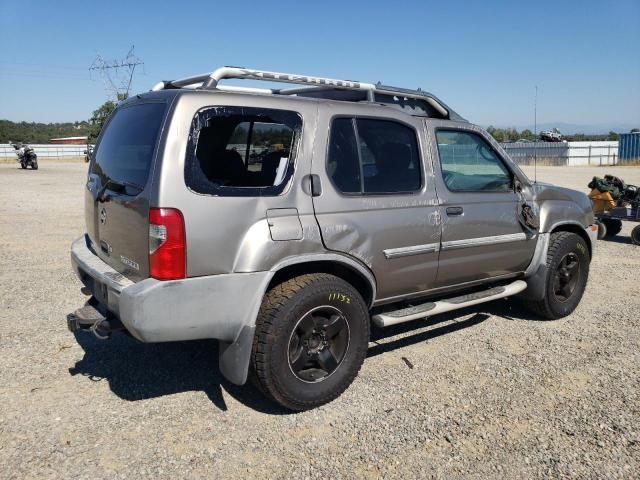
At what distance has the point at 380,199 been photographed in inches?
150

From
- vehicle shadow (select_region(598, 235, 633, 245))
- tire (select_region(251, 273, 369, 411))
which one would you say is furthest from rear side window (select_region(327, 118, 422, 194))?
vehicle shadow (select_region(598, 235, 633, 245))

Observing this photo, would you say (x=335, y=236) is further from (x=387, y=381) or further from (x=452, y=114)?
(x=452, y=114)

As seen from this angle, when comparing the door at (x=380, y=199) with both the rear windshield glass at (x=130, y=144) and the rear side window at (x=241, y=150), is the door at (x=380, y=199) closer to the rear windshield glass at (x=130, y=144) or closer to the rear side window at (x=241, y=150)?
the rear side window at (x=241, y=150)

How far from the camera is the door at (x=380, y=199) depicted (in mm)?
3582

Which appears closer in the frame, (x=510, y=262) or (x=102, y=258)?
(x=102, y=258)

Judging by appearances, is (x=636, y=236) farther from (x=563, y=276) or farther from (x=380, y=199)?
(x=380, y=199)

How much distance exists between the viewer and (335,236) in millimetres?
3537

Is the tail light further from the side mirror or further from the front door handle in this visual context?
the side mirror

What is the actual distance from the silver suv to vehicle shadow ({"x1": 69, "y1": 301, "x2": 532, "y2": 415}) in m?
0.47

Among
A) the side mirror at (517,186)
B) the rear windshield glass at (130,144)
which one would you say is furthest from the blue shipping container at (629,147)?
the rear windshield glass at (130,144)

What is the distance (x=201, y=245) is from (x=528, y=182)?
10.4 feet

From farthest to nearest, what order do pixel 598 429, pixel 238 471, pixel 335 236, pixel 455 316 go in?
pixel 455 316, pixel 335 236, pixel 598 429, pixel 238 471

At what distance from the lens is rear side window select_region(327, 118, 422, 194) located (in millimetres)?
3688

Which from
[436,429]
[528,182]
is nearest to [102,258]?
[436,429]
